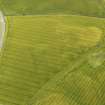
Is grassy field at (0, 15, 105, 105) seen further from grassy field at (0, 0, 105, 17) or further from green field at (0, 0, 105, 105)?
grassy field at (0, 0, 105, 17)

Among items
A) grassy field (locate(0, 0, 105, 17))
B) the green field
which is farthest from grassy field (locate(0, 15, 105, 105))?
grassy field (locate(0, 0, 105, 17))

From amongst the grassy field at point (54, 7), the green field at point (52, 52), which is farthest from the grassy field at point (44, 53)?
the grassy field at point (54, 7)

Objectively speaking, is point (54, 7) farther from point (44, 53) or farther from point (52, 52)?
point (44, 53)

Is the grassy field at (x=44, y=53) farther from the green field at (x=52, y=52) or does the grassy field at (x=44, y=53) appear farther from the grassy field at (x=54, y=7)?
the grassy field at (x=54, y=7)

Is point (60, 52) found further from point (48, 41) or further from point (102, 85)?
point (102, 85)

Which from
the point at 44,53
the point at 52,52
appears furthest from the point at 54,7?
the point at 44,53

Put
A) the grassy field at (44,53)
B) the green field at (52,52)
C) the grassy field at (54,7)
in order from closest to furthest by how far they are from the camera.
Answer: the green field at (52,52) → the grassy field at (44,53) → the grassy field at (54,7)
